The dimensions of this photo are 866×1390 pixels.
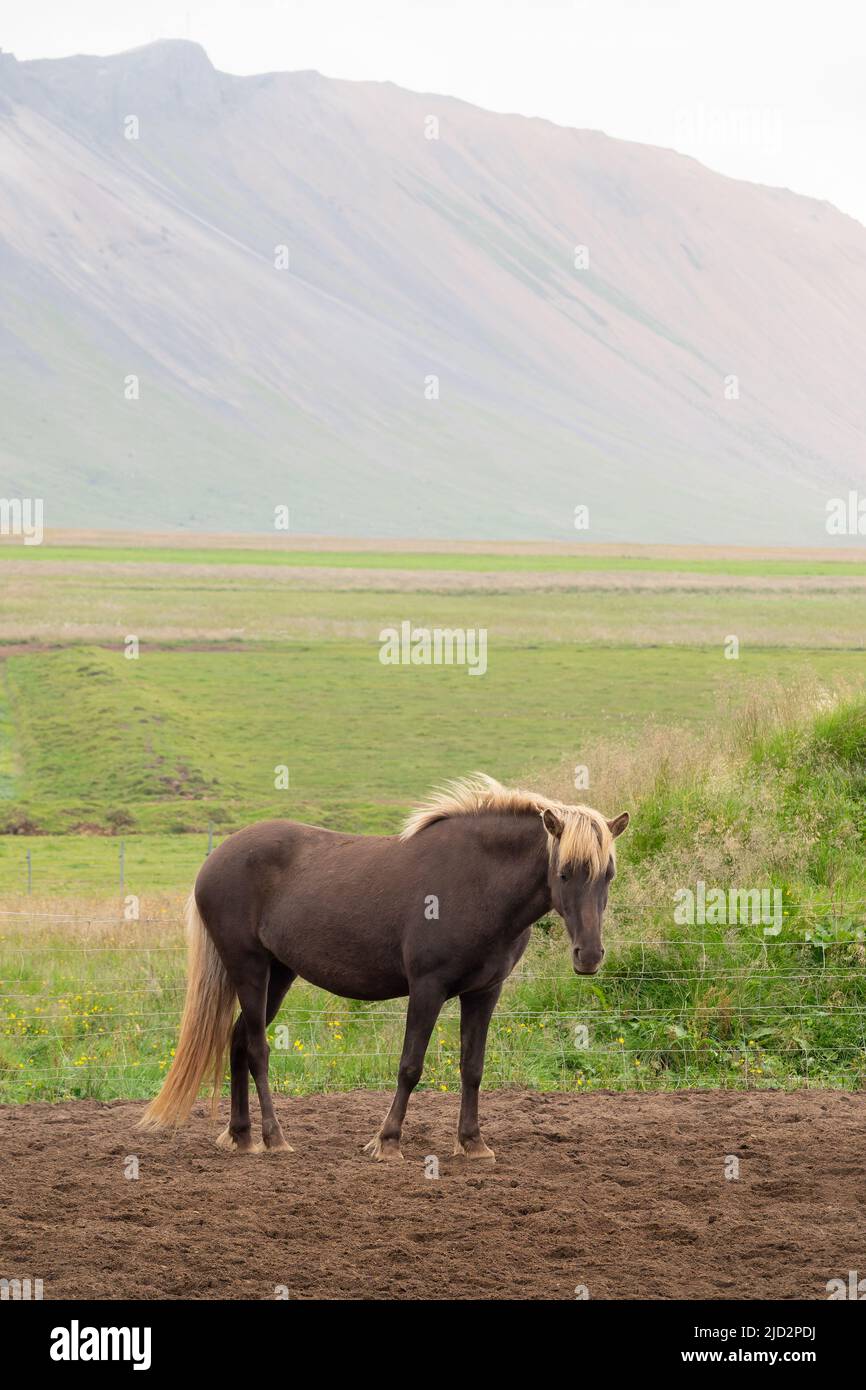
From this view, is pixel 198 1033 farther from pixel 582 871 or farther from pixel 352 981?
pixel 582 871

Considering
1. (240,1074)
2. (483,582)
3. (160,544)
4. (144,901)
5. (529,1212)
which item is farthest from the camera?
(160,544)

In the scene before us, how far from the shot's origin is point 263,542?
15550 cm

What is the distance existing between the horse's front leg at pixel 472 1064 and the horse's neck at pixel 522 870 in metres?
0.49

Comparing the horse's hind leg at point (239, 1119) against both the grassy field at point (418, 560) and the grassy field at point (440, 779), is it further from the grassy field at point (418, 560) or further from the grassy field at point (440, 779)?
the grassy field at point (418, 560)

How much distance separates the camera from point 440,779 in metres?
32.0

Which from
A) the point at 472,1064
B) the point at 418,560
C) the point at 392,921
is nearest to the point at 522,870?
the point at 392,921

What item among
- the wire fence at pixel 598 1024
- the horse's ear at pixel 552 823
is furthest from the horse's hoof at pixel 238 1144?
the horse's ear at pixel 552 823

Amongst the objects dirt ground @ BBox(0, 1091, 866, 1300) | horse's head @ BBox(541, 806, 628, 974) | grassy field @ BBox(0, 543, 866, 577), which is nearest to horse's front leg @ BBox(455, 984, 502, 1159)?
dirt ground @ BBox(0, 1091, 866, 1300)

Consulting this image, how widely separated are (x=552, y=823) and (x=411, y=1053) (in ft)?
5.07

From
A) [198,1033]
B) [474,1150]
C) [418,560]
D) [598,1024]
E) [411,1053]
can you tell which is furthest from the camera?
[418,560]
